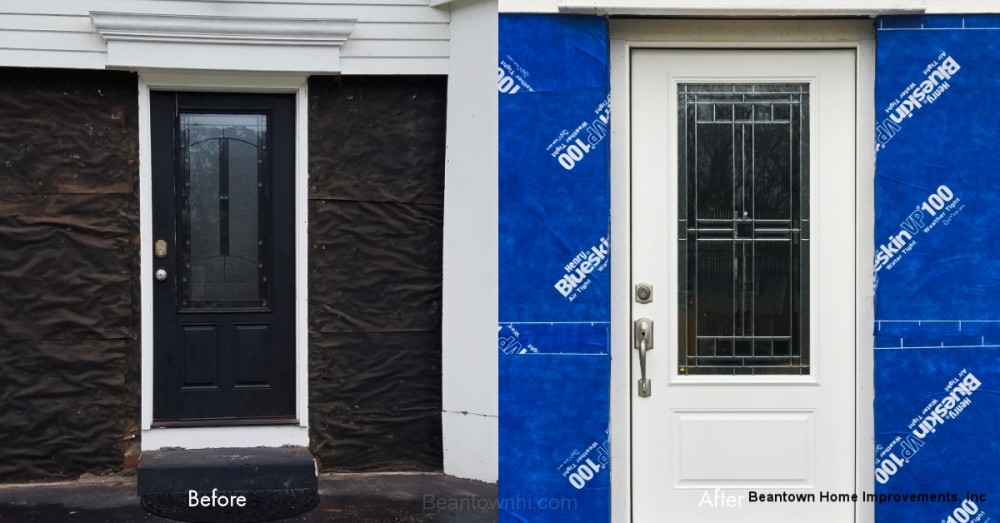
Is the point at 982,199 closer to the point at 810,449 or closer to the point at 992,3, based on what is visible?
the point at 992,3

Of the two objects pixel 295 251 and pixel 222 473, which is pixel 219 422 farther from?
pixel 295 251

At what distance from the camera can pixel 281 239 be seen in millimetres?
6348

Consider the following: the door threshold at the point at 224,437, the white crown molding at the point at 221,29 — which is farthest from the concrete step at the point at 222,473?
the white crown molding at the point at 221,29

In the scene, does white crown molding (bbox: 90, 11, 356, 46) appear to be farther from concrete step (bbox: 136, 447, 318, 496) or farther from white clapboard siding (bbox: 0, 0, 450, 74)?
concrete step (bbox: 136, 447, 318, 496)

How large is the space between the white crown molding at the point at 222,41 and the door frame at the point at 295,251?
0.34 feet

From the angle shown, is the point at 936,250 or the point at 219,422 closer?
the point at 936,250

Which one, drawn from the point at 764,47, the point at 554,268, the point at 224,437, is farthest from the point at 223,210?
the point at 764,47

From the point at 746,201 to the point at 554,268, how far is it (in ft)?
3.17

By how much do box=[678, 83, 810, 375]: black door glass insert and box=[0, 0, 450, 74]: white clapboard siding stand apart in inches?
75.0

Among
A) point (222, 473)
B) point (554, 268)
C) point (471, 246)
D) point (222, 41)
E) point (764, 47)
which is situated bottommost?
point (222, 473)

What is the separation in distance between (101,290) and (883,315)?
4.31 metres

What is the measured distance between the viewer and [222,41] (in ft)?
19.8

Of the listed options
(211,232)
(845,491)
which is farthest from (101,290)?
(845,491)

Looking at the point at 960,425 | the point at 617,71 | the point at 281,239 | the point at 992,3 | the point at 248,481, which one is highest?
the point at 992,3
